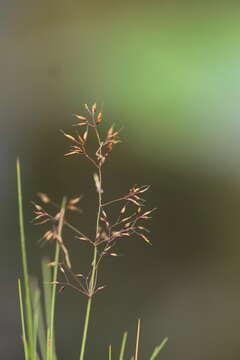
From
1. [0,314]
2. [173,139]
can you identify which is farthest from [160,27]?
[0,314]

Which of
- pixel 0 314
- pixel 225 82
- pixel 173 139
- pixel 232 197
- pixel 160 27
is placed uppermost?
pixel 160 27

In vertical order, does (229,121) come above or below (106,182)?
above

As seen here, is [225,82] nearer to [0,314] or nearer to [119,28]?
[119,28]

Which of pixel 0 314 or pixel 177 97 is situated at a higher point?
pixel 177 97

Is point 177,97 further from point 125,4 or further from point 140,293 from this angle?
point 140,293

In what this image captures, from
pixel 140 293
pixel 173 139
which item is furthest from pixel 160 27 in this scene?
pixel 140 293

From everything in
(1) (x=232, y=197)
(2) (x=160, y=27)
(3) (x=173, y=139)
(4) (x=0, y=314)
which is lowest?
(4) (x=0, y=314)
